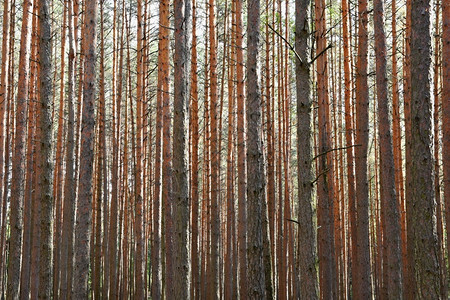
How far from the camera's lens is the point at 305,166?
5.28 meters

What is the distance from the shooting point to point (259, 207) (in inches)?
257

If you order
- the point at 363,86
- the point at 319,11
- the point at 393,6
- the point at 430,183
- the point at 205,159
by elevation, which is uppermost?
the point at 393,6

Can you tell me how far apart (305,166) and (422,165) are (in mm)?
1242

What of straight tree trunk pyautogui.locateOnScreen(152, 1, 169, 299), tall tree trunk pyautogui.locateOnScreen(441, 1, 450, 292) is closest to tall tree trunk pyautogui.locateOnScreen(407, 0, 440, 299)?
tall tree trunk pyautogui.locateOnScreen(441, 1, 450, 292)

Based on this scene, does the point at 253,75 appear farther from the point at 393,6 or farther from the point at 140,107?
the point at 393,6

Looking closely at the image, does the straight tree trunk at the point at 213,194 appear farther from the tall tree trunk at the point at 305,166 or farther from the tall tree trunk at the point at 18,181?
the tall tree trunk at the point at 305,166

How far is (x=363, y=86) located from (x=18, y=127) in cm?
581

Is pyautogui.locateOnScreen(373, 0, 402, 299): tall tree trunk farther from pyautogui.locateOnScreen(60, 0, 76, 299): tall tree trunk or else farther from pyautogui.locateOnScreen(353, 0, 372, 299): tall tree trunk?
pyautogui.locateOnScreen(60, 0, 76, 299): tall tree trunk

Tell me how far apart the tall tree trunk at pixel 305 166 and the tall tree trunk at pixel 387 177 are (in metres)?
2.83

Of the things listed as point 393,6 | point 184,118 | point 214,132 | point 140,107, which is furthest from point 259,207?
point 393,6

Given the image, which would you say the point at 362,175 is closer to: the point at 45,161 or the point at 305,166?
the point at 305,166

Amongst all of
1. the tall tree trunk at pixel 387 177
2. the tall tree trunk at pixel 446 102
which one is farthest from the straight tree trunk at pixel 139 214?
the tall tree trunk at pixel 446 102

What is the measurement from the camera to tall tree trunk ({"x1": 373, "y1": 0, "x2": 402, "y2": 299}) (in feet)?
24.7

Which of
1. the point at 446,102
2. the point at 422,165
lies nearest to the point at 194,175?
the point at 446,102
